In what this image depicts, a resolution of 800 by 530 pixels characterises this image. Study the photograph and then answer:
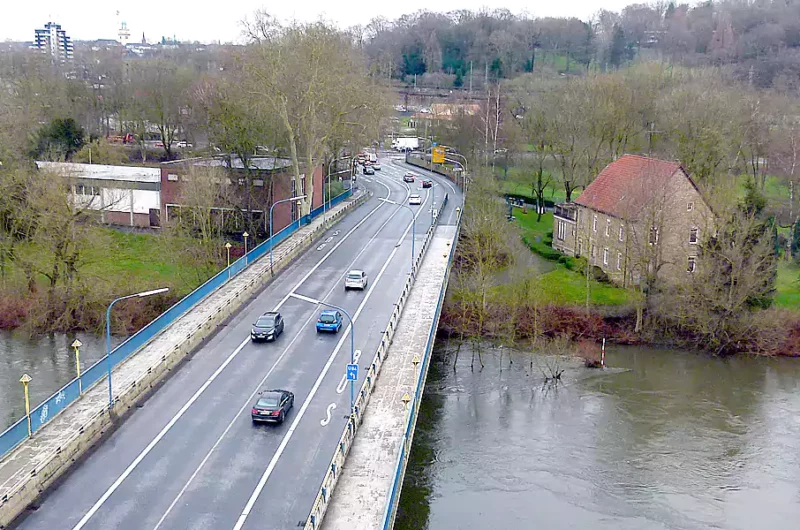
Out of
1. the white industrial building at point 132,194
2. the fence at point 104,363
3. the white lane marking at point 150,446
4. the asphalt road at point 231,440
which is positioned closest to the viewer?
the white lane marking at point 150,446

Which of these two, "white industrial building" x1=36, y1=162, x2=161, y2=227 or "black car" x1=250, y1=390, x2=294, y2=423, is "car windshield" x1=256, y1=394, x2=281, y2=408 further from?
"white industrial building" x1=36, y1=162, x2=161, y2=227

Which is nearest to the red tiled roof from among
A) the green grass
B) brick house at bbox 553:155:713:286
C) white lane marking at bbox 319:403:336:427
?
brick house at bbox 553:155:713:286

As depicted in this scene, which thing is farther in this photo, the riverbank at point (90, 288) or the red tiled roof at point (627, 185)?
the red tiled roof at point (627, 185)

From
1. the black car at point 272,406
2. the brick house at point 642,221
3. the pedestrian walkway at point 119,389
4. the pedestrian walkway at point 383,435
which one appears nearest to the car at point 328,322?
the pedestrian walkway at point 383,435

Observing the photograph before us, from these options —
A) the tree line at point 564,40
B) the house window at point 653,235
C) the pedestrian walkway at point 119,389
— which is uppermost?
the tree line at point 564,40

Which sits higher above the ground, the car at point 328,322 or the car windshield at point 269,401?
the car at point 328,322

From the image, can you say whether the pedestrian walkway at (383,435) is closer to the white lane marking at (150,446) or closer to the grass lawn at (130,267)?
the white lane marking at (150,446)

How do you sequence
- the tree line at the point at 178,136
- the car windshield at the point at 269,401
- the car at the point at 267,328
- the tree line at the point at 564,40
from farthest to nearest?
the tree line at the point at 564,40, the tree line at the point at 178,136, the car at the point at 267,328, the car windshield at the point at 269,401

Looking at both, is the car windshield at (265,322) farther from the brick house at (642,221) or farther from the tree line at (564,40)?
the tree line at (564,40)
